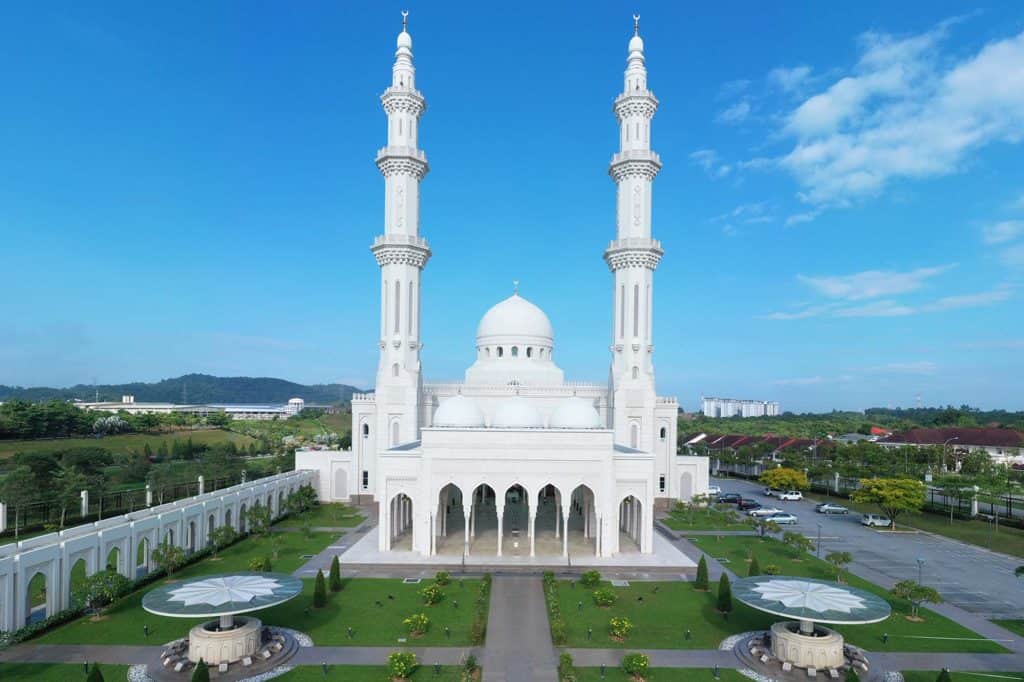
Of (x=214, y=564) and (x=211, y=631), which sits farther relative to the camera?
(x=214, y=564)

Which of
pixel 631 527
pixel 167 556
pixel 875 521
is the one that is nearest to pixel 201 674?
pixel 167 556

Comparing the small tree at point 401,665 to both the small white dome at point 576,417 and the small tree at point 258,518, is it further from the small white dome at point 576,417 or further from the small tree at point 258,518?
the small tree at point 258,518

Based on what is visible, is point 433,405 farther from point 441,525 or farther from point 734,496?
point 734,496

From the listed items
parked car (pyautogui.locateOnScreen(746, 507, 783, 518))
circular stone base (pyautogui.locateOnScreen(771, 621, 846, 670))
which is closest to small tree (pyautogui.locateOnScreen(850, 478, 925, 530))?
parked car (pyautogui.locateOnScreen(746, 507, 783, 518))

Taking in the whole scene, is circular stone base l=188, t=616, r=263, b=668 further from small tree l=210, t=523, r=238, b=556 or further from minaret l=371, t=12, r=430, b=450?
minaret l=371, t=12, r=430, b=450

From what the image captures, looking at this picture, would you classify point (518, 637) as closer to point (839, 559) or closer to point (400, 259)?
point (839, 559)

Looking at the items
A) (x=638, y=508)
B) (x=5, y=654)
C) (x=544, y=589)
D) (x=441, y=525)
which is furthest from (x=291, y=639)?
(x=638, y=508)
